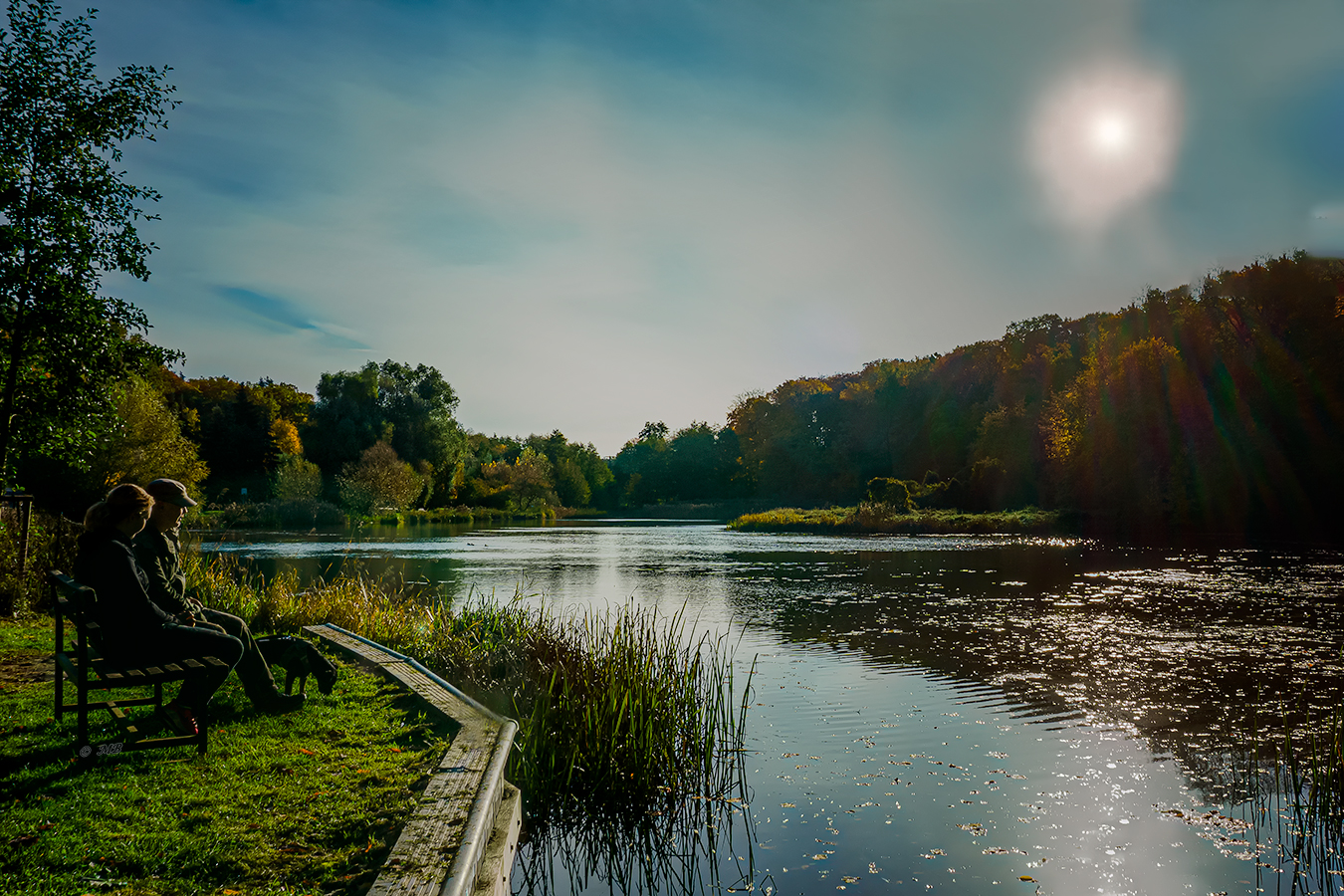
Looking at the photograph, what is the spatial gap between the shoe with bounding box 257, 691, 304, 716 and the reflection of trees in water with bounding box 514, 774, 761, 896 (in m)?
1.83

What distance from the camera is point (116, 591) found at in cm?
412

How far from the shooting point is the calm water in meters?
4.56

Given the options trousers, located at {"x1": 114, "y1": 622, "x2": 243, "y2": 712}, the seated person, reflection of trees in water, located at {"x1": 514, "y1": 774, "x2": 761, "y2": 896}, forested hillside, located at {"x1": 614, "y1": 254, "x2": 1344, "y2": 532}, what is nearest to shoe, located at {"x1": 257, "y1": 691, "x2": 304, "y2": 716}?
trousers, located at {"x1": 114, "y1": 622, "x2": 243, "y2": 712}

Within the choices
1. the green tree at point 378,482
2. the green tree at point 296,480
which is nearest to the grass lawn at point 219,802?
the green tree at point 296,480

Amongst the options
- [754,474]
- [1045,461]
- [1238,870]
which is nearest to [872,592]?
[1238,870]

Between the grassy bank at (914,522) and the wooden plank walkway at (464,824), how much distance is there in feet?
113

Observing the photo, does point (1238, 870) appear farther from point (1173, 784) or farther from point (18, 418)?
point (18, 418)

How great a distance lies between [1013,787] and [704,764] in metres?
2.15

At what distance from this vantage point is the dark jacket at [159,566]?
183 inches

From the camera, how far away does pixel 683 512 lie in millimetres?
75062

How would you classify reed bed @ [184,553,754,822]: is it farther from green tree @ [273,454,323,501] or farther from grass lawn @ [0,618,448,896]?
green tree @ [273,454,323,501]

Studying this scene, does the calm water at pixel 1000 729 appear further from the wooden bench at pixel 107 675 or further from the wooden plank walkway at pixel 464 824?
the wooden bench at pixel 107 675

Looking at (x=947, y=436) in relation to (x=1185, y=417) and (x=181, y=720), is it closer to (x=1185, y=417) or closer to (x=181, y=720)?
(x=1185, y=417)

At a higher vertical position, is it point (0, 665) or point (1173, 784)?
point (0, 665)
